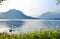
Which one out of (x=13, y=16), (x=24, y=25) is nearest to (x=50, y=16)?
(x=24, y=25)

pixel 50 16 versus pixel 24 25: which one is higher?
pixel 50 16

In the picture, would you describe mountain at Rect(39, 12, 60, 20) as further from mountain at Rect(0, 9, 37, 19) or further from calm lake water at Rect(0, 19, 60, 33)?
mountain at Rect(0, 9, 37, 19)

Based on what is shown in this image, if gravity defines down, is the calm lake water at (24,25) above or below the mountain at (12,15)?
below

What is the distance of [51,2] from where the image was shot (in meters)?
3.51

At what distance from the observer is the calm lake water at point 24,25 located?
3.39m

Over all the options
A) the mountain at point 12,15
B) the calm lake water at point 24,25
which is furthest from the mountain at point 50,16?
the mountain at point 12,15

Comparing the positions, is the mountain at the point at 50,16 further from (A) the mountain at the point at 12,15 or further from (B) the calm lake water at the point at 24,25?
(A) the mountain at the point at 12,15

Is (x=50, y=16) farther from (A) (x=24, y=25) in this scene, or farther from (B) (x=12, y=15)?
(B) (x=12, y=15)

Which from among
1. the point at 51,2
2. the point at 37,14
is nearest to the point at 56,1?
the point at 51,2

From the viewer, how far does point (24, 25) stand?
3398mm

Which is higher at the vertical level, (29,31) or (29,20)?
(29,20)

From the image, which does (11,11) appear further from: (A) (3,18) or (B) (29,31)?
(B) (29,31)

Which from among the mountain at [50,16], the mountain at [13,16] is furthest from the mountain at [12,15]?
the mountain at [50,16]

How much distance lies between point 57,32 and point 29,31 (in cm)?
57
